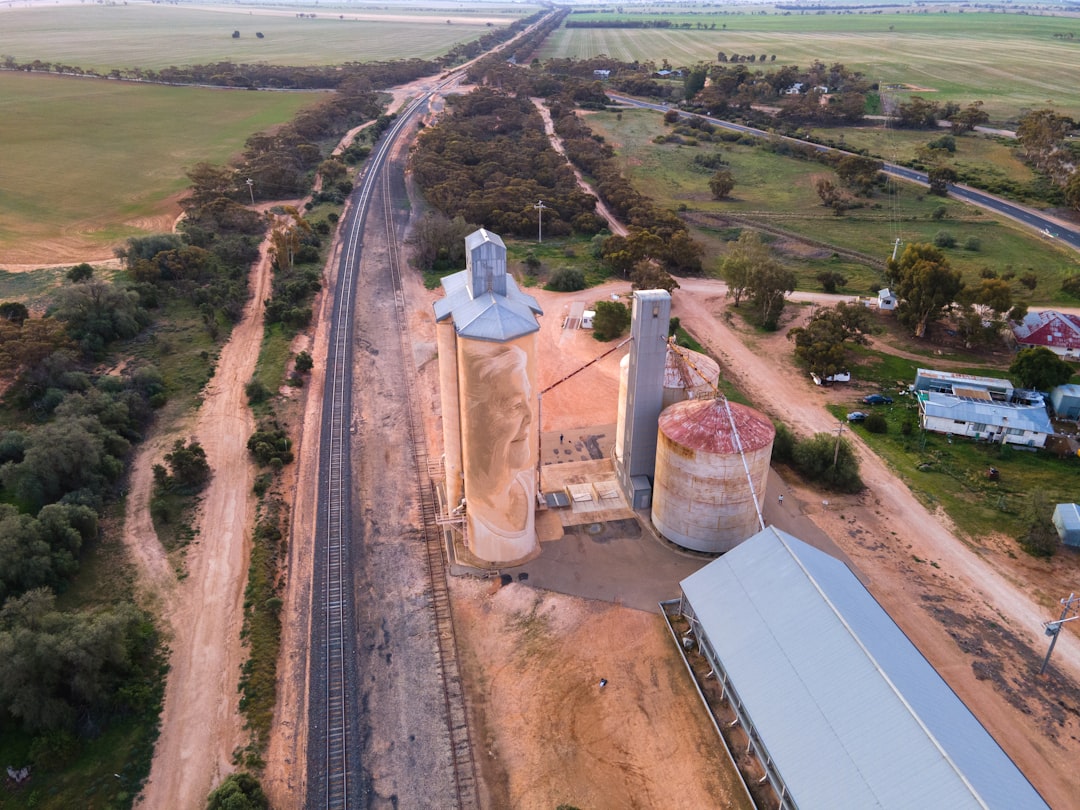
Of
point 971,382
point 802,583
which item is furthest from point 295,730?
point 971,382

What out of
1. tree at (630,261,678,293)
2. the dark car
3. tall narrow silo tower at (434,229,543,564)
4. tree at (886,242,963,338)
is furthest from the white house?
tall narrow silo tower at (434,229,543,564)

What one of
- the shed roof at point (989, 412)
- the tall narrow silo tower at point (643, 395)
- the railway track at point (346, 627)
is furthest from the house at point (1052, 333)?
the railway track at point (346, 627)

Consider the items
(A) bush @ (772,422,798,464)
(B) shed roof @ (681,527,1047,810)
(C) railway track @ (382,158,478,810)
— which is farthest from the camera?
(A) bush @ (772,422,798,464)

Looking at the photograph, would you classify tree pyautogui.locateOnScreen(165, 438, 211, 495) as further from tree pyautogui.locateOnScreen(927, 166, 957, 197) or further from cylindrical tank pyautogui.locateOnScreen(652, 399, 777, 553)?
tree pyautogui.locateOnScreen(927, 166, 957, 197)

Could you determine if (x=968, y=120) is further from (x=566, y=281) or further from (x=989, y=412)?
(x=989, y=412)

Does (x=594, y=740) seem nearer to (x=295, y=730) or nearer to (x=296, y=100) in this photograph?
(x=295, y=730)

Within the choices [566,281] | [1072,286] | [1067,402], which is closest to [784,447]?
[1067,402]
